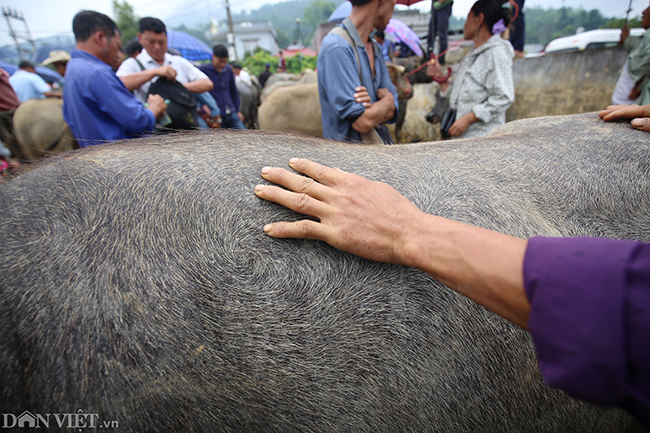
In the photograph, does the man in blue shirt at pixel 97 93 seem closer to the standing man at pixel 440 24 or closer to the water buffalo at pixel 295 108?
the water buffalo at pixel 295 108

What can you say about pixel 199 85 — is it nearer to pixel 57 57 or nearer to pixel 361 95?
pixel 361 95

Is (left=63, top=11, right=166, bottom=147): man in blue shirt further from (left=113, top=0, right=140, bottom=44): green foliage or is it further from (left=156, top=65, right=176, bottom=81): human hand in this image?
(left=113, top=0, right=140, bottom=44): green foliage

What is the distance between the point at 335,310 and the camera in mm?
1024

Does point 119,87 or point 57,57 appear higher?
point 57,57

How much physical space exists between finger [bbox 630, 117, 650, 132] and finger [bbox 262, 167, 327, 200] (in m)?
2.03

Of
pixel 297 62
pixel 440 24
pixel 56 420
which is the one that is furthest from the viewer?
pixel 297 62

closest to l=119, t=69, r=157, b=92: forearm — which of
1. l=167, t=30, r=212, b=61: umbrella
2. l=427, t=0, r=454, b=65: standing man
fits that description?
l=427, t=0, r=454, b=65: standing man

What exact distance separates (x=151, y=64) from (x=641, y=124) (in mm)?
4333

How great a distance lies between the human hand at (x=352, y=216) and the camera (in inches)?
39.0

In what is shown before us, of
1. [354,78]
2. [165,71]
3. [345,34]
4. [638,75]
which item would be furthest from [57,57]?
[638,75]

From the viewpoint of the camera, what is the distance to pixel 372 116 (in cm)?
242

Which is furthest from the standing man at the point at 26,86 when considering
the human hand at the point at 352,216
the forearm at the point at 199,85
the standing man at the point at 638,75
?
the standing man at the point at 638,75

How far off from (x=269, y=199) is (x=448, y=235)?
23.1 inches

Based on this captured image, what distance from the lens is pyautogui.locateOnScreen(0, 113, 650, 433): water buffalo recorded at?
86 centimetres
